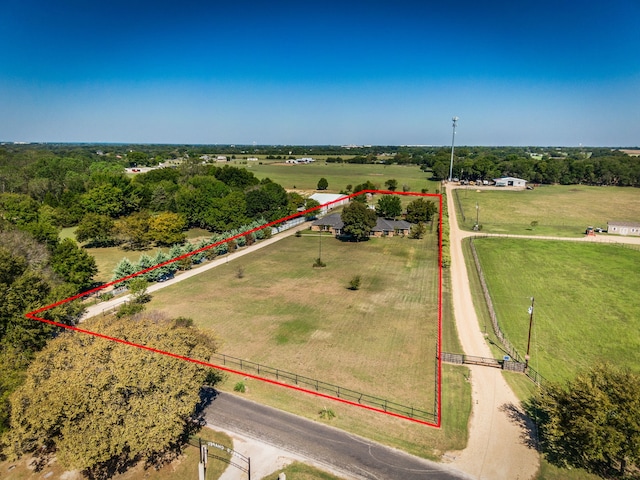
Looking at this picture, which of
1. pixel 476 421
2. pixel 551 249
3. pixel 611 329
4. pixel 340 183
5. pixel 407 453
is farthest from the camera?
pixel 340 183

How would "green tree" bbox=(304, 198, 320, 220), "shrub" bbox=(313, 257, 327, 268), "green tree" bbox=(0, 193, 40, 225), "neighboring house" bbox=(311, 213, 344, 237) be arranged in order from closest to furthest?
"shrub" bbox=(313, 257, 327, 268) < "green tree" bbox=(0, 193, 40, 225) < "neighboring house" bbox=(311, 213, 344, 237) < "green tree" bbox=(304, 198, 320, 220)

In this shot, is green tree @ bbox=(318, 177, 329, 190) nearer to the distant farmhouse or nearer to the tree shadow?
the distant farmhouse

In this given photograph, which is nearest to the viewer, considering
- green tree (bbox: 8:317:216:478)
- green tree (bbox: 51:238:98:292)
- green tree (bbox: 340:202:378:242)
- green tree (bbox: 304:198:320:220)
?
green tree (bbox: 8:317:216:478)

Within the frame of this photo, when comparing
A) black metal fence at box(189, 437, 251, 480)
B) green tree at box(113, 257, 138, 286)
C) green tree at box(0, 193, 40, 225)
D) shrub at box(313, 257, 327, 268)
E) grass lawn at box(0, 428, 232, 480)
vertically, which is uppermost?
green tree at box(0, 193, 40, 225)

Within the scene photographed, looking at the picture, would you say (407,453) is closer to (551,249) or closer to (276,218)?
(551,249)

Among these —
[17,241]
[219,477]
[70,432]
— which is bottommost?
[219,477]

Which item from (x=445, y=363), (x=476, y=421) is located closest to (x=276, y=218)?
(x=445, y=363)

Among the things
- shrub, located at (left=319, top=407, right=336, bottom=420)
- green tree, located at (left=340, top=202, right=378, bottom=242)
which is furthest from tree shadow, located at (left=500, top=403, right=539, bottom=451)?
green tree, located at (left=340, top=202, right=378, bottom=242)
